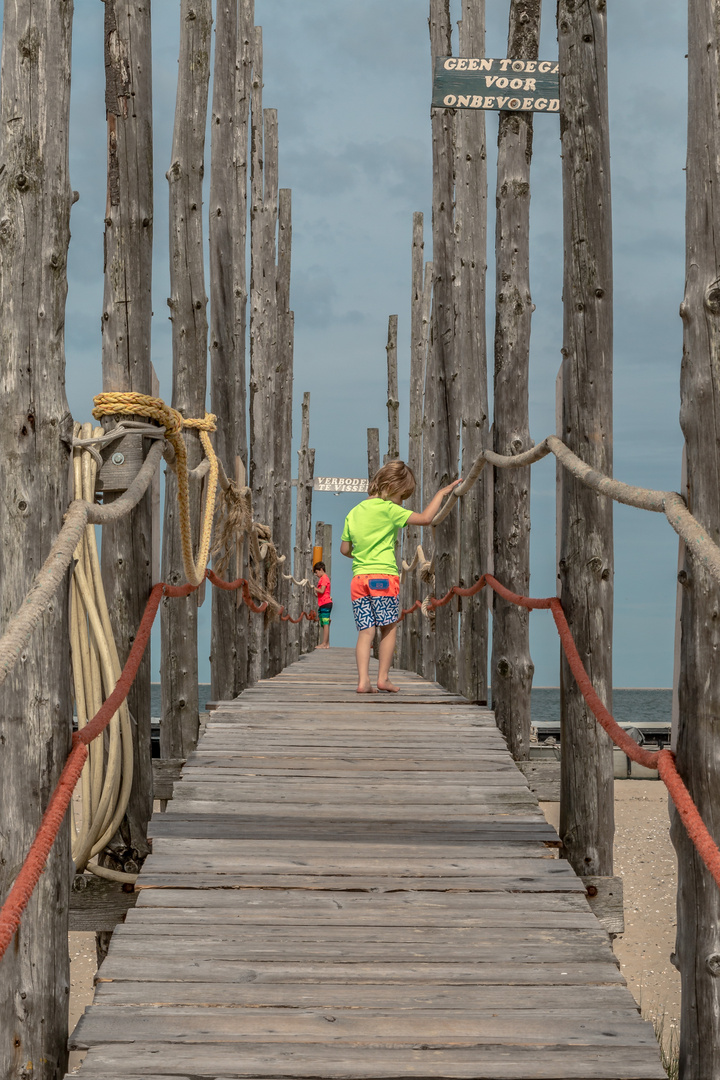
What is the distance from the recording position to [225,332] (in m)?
7.68

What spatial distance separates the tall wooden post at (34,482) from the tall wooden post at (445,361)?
536 centimetres

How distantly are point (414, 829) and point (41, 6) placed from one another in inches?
111

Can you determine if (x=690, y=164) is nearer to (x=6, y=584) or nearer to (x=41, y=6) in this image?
(x=41, y=6)

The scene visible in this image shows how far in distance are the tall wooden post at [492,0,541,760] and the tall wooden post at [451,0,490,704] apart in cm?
19

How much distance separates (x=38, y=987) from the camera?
2504 millimetres

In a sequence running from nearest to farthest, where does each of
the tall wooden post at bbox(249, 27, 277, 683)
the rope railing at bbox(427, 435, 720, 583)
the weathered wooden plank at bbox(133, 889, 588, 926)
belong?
1. the rope railing at bbox(427, 435, 720, 583)
2. the weathered wooden plank at bbox(133, 889, 588, 926)
3. the tall wooden post at bbox(249, 27, 277, 683)

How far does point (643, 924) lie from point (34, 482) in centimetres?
1320

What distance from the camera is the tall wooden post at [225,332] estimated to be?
7.54 metres

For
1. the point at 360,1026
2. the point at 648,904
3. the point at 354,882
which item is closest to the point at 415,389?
the point at 648,904

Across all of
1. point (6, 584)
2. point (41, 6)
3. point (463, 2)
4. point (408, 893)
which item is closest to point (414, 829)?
point (408, 893)

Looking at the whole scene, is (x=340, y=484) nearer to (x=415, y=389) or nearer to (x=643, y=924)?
(x=415, y=389)

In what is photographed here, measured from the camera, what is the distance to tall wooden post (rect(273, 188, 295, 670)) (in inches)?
539

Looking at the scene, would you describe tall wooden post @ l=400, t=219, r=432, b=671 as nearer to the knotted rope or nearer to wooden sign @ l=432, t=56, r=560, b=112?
wooden sign @ l=432, t=56, r=560, b=112

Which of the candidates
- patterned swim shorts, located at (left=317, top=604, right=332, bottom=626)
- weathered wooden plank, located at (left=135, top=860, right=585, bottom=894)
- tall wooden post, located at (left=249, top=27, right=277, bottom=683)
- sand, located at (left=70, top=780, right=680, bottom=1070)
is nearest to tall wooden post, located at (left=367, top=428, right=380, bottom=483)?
patterned swim shorts, located at (left=317, top=604, right=332, bottom=626)
